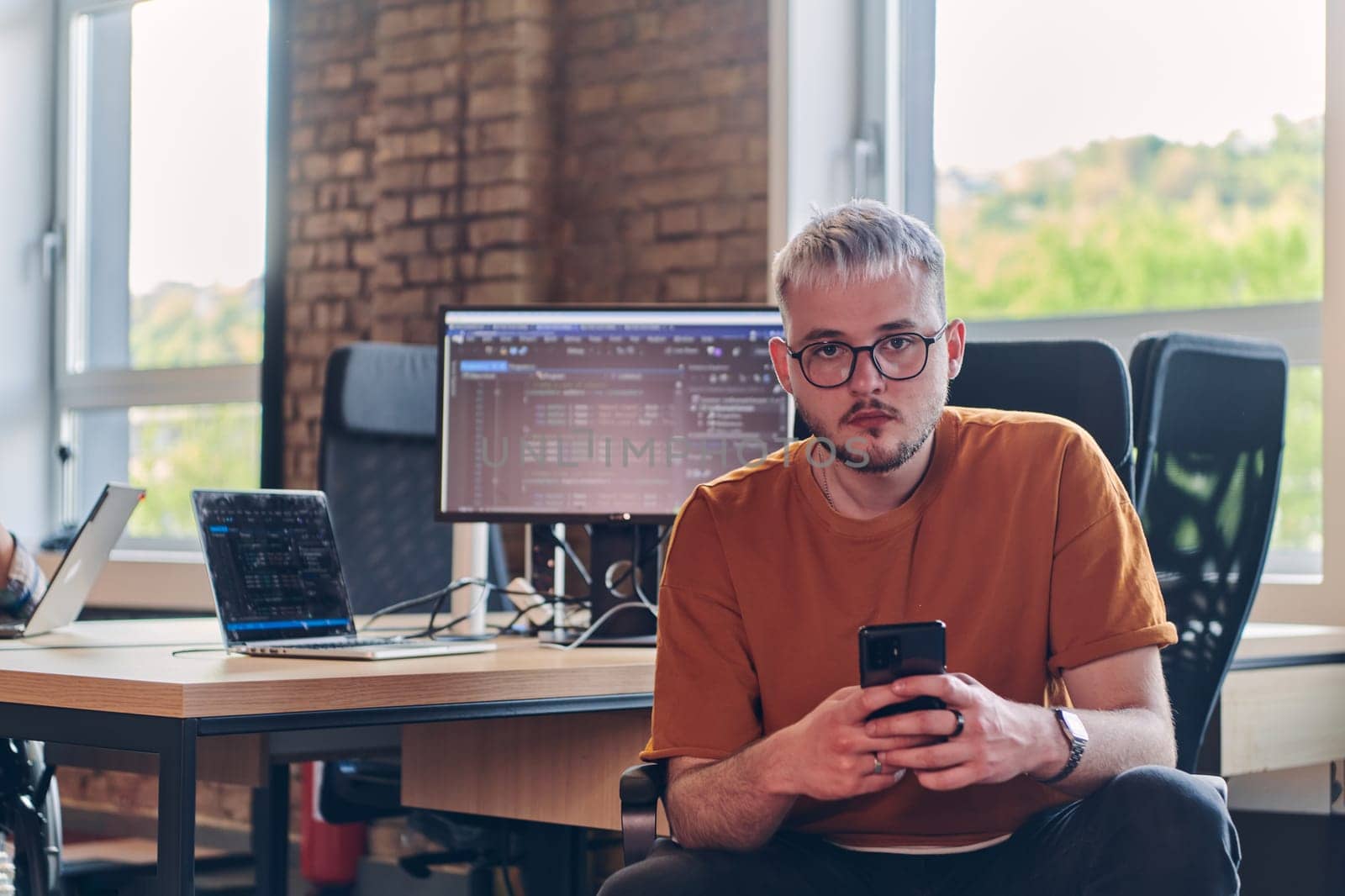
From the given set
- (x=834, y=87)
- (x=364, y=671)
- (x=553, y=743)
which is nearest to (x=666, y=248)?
(x=834, y=87)

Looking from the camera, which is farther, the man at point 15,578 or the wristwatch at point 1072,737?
the man at point 15,578

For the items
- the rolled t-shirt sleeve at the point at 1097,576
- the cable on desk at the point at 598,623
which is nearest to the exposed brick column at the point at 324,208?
the cable on desk at the point at 598,623

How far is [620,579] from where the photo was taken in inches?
97.6

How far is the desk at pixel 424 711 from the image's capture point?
163 cm

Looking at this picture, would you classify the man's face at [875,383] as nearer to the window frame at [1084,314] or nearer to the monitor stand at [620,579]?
the monitor stand at [620,579]

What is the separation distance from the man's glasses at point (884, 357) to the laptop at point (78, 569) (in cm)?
114

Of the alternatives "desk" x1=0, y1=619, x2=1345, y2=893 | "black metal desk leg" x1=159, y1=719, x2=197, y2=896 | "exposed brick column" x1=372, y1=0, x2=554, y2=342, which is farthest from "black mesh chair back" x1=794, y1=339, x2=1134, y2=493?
"exposed brick column" x1=372, y1=0, x2=554, y2=342


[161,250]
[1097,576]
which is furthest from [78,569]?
[161,250]

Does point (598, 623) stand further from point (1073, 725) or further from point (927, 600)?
point (1073, 725)

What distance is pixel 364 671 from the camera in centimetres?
181

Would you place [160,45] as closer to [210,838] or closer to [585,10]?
[585,10]

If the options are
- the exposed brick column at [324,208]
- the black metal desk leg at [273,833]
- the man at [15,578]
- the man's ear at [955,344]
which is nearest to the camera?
the man's ear at [955,344]

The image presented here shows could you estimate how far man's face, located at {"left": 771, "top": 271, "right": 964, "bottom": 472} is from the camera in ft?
5.60

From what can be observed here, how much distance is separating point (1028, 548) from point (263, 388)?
3228mm
